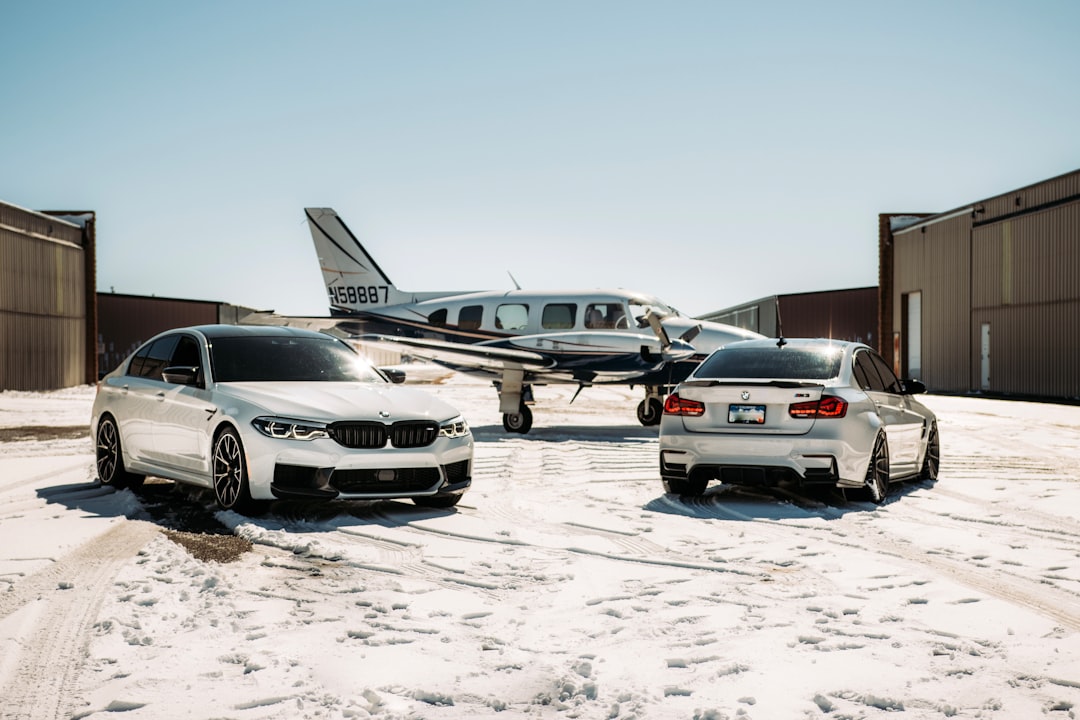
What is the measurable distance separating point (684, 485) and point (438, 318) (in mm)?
13420

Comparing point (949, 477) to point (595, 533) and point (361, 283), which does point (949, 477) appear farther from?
point (361, 283)

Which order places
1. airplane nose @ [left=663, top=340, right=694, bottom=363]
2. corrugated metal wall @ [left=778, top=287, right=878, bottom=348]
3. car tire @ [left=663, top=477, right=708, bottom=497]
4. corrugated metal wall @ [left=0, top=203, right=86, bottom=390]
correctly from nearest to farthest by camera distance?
car tire @ [left=663, top=477, right=708, bottom=497], airplane nose @ [left=663, top=340, right=694, bottom=363], corrugated metal wall @ [left=0, top=203, right=86, bottom=390], corrugated metal wall @ [left=778, top=287, right=878, bottom=348]

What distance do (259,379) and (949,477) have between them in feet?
A: 26.1

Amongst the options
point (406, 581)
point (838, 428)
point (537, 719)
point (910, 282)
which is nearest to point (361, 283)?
point (838, 428)

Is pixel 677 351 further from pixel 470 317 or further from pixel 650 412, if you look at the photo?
pixel 470 317

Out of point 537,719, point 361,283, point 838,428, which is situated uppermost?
point 361,283

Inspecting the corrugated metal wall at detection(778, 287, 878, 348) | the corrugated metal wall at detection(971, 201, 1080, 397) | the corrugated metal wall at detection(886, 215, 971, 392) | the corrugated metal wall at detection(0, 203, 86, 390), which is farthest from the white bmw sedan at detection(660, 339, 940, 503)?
the corrugated metal wall at detection(778, 287, 878, 348)

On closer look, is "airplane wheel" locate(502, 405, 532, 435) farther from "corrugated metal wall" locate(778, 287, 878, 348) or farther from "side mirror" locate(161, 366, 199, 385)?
"corrugated metal wall" locate(778, 287, 878, 348)

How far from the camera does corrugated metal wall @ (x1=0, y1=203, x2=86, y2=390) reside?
35.5 metres

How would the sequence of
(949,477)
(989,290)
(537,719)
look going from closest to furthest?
(537,719), (949,477), (989,290)

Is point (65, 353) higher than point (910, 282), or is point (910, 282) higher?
point (910, 282)

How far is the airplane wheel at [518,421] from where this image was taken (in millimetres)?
19297

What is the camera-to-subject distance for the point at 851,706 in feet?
13.7

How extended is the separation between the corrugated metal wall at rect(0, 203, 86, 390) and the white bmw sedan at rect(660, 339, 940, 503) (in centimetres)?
3123
